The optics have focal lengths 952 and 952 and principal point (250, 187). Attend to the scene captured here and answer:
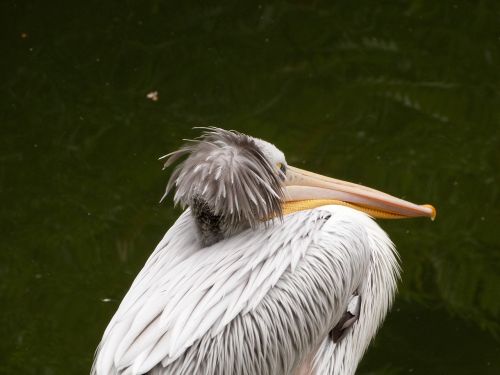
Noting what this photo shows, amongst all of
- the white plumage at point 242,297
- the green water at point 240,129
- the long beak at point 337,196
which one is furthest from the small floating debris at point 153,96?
the white plumage at point 242,297

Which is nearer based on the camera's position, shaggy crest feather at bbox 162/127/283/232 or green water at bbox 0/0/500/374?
shaggy crest feather at bbox 162/127/283/232

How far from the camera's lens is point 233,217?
2.50m

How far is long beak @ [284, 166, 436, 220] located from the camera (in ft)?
8.98

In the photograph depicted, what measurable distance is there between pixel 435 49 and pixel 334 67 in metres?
0.55

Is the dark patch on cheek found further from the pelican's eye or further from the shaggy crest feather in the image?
the pelican's eye

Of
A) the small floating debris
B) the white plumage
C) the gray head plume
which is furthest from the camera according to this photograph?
the small floating debris

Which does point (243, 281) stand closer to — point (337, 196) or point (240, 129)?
point (337, 196)

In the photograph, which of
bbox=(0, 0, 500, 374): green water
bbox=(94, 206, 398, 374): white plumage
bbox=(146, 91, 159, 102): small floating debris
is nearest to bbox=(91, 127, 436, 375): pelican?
bbox=(94, 206, 398, 374): white plumage

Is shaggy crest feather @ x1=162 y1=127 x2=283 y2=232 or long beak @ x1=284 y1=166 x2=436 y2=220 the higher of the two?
shaggy crest feather @ x1=162 y1=127 x2=283 y2=232

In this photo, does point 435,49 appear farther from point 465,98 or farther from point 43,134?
point 43,134

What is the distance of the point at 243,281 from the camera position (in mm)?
2424

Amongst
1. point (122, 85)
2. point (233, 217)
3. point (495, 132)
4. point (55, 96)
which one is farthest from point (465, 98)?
point (233, 217)

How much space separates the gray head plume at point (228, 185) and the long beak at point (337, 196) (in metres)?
0.17

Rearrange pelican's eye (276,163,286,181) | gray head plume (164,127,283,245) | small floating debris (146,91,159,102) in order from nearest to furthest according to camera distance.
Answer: gray head plume (164,127,283,245), pelican's eye (276,163,286,181), small floating debris (146,91,159,102)
